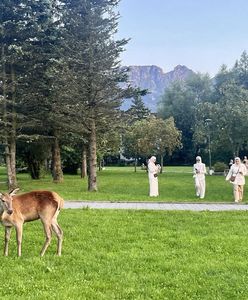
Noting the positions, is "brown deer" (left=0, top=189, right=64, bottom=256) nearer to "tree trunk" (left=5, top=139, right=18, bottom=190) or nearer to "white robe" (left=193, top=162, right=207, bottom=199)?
"white robe" (left=193, top=162, right=207, bottom=199)

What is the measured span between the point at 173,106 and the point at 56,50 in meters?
58.3

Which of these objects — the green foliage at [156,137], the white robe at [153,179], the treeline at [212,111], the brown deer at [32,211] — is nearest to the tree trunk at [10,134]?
the white robe at [153,179]

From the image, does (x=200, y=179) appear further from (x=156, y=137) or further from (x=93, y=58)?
(x=156, y=137)

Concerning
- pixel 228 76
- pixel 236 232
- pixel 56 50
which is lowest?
pixel 236 232

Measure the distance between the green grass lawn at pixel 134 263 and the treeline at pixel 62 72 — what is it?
15130mm

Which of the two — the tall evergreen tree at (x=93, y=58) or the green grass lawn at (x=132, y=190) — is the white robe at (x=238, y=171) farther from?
the tall evergreen tree at (x=93, y=58)

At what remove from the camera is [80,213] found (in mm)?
14977

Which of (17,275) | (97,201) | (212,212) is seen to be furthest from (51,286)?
(97,201)

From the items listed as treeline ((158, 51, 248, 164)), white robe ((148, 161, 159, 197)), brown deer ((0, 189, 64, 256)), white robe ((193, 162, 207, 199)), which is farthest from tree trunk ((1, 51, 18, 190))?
treeline ((158, 51, 248, 164))

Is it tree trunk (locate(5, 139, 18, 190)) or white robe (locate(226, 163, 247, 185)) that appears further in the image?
tree trunk (locate(5, 139, 18, 190))

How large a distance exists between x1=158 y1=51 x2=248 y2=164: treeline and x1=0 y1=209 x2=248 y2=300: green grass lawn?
4177 centimetres

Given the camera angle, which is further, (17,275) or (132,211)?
(132,211)

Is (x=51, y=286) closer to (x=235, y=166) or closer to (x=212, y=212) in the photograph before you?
(x=212, y=212)

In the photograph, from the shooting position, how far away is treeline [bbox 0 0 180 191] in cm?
2720
